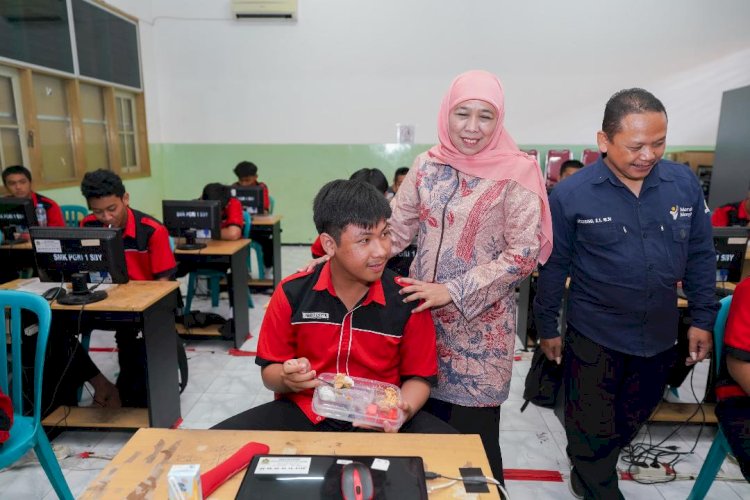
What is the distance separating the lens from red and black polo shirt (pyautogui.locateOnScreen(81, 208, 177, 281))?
2.48 meters

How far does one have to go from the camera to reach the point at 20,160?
176 inches

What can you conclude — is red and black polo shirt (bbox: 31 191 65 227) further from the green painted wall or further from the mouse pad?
the mouse pad

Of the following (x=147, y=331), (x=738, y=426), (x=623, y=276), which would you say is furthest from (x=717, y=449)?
(x=147, y=331)

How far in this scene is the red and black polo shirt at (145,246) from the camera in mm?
2484

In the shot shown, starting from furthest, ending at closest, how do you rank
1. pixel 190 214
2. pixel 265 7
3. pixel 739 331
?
pixel 265 7
pixel 190 214
pixel 739 331

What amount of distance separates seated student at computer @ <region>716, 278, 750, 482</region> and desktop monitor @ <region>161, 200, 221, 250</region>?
2823 millimetres

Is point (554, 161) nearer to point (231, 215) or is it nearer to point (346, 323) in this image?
point (231, 215)

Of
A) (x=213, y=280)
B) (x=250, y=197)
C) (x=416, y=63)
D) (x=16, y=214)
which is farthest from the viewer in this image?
(x=416, y=63)

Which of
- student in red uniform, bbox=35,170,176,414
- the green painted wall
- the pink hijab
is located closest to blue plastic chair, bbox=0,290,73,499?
student in red uniform, bbox=35,170,176,414

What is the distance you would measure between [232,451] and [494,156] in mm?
952

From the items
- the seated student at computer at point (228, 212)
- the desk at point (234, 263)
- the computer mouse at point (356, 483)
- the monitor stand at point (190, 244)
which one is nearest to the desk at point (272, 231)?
the seated student at computer at point (228, 212)

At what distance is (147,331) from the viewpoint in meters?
2.12

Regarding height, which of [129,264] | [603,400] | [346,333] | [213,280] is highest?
[346,333]

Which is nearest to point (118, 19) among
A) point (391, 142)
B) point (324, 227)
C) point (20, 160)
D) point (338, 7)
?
point (20, 160)
